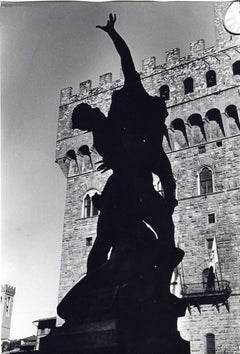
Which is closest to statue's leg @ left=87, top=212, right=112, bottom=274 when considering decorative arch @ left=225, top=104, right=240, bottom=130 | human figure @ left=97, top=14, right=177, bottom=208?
human figure @ left=97, top=14, right=177, bottom=208

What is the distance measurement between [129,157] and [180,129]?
19138 mm

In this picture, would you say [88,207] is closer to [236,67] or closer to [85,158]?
[85,158]

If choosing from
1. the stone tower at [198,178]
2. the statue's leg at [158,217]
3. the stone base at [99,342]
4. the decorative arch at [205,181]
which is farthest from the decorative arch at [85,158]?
the stone base at [99,342]

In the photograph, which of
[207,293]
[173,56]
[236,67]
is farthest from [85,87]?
[207,293]

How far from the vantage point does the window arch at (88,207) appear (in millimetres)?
24509

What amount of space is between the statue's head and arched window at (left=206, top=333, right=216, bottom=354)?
16175 millimetres

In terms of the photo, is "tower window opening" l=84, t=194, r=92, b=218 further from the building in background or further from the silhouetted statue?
the silhouetted statue

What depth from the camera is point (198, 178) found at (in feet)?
71.5

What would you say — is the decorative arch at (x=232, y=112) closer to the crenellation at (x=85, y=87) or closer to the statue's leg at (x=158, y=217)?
the crenellation at (x=85, y=87)

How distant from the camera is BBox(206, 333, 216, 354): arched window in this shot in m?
18.0

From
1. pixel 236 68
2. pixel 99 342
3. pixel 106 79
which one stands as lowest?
pixel 99 342

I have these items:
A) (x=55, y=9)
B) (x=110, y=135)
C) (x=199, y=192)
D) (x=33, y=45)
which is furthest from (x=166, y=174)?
(x=199, y=192)

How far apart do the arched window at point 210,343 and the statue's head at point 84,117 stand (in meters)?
16.2

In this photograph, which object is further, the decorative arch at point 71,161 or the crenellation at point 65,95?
the crenellation at point 65,95
